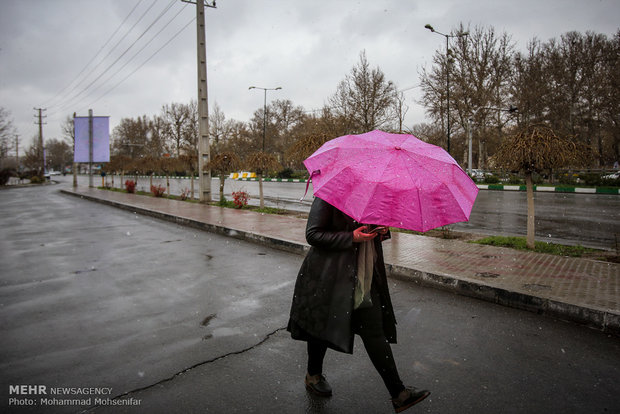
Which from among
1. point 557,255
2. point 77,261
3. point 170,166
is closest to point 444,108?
point 170,166

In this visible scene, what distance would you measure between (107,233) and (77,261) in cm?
336

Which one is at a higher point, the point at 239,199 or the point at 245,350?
the point at 239,199

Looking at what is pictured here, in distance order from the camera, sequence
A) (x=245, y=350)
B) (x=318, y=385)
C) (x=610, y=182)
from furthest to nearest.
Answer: (x=610, y=182), (x=245, y=350), (x=318, y=385)

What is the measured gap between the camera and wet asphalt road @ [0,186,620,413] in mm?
2740

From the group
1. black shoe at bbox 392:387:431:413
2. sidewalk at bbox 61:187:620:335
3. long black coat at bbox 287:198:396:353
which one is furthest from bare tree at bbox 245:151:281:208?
black shoe at bbox 392:387:431:413

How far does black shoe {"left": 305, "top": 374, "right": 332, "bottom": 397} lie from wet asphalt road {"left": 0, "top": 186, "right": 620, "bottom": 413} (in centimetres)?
5

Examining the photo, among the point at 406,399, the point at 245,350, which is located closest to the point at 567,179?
the point at 245,350

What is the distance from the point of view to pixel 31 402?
270cm

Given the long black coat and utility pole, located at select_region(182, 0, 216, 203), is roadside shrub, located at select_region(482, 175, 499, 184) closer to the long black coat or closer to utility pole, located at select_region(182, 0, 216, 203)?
utility pole, located at select_region(182, 0, 216, 203)

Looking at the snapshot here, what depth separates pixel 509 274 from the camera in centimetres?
543

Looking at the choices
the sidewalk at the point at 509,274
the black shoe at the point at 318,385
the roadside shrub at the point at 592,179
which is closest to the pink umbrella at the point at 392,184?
the black shoe at the point at 318,385

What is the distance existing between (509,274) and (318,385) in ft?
12.5

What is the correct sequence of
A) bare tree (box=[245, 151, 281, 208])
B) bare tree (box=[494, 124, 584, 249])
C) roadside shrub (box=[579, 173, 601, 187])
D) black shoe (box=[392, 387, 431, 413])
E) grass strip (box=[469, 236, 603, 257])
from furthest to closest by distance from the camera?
roadside shrub (box=[579, 173, 601, 187]) → bare tree (box=[245, 151, 281, 208]) → grass strip (box=[469, 236, 603, 257]) → bare tree (box=[494, 124, 584, 249]) → black shoe (box=[392, 387, 431, 413])

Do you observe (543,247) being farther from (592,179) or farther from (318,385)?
(592,179)
